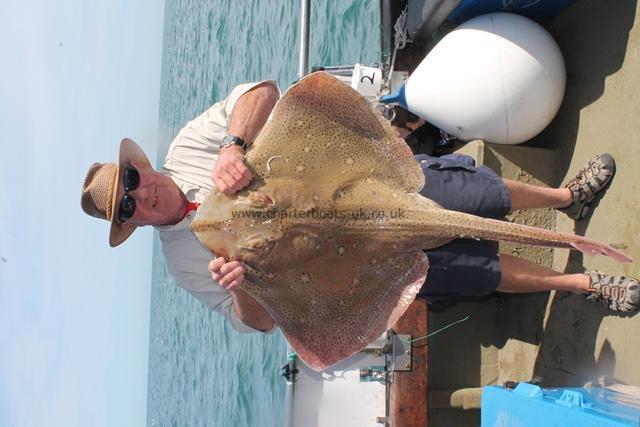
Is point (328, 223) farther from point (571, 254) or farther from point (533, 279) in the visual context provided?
point (571, 254)

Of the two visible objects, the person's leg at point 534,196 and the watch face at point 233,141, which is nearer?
the watch face at point 233,141

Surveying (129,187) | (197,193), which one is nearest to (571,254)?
(197,193)

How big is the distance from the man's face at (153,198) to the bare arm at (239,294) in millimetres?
710

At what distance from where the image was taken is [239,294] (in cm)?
342

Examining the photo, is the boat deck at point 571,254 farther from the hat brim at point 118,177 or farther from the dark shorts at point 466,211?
the hat brim at point 118,177

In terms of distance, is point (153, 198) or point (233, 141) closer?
point (233, 141)

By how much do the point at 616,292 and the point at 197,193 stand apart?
9.69 ft

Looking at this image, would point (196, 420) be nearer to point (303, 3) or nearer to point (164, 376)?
point (164, 376)

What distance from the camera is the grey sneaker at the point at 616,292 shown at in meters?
3.43

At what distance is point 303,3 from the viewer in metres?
5.89

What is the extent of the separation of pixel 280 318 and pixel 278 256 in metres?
0.44

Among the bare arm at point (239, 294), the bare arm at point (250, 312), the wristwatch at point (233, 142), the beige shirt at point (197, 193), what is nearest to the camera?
the bare arm at point (239, 294)

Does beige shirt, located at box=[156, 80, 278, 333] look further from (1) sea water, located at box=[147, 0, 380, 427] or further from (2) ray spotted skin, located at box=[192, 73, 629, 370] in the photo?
(1) sea water, located at box=[147, 0, 380, 427]

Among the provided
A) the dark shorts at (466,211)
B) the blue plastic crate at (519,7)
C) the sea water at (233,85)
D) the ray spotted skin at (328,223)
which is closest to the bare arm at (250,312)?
A: the ray spotted skin at (328,223)
